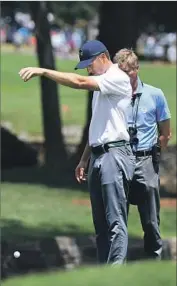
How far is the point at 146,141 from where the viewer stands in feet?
23.1

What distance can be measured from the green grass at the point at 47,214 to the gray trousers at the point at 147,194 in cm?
222

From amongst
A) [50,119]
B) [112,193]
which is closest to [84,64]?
[112,193]

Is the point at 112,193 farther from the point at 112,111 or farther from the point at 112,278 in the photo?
the point at 112,278

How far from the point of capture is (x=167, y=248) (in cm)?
898

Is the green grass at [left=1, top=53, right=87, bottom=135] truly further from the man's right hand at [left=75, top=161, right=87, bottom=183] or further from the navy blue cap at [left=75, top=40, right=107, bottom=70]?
the navy blue cap at [left=75, top=40, right=107, bottom=70]

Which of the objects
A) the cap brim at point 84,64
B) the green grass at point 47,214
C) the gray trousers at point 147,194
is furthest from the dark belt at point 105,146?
the green grass at point 47,214

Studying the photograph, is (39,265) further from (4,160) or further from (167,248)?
(4,160)

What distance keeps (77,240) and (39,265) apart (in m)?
0.75

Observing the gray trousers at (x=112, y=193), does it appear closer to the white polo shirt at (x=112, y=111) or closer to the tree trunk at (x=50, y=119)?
the white polo shirt at (x=112, y=111)

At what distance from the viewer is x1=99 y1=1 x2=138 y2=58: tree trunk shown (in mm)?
15219

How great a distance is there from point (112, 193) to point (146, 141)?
77cm

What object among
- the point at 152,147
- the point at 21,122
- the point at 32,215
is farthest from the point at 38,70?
the point at 21,122

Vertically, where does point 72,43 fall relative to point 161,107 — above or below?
above

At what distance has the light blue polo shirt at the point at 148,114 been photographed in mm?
6969
